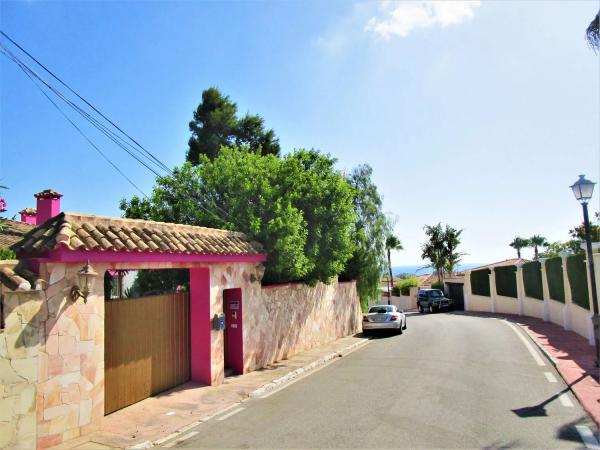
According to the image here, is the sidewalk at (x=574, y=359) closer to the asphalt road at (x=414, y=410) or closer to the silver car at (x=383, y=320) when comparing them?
the asphalt road at (x=414, y=410)

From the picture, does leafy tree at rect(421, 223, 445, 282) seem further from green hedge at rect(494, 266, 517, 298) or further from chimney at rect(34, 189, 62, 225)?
chimney at rect(34, 189, 62, 225)

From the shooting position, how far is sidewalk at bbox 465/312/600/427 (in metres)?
8.16

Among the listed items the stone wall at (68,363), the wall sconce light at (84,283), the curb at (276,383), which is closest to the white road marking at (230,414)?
the curb at (276,383)

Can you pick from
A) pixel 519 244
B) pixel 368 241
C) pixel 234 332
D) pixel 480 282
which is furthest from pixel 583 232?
pixel 519 244

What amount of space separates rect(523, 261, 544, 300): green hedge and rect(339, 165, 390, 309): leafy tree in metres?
7.96

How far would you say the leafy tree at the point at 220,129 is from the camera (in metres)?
29.7

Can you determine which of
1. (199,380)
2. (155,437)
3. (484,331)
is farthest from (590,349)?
(155,437)

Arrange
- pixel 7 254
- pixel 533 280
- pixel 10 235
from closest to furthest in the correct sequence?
pixel 7 254, pixel 10 235, pixel 533 280

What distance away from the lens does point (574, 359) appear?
11.7 metres

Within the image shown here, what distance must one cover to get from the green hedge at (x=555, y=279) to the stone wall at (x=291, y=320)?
909 centimetres

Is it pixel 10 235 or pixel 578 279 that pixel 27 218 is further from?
pixel 578 279

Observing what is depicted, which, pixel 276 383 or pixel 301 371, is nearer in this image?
pixel 276 383

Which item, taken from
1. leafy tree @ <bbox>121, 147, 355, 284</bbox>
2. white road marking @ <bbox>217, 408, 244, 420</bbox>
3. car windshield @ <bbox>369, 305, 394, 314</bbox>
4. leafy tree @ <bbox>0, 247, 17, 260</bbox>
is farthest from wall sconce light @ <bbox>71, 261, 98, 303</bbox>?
car windshield @ <bbox>369, 305, 394, 314</bbox>

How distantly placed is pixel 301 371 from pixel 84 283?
6.84m
